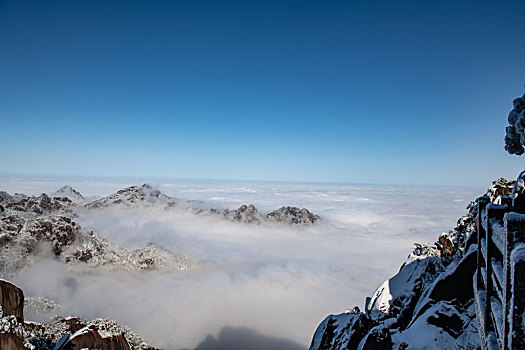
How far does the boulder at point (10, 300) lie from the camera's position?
1353 centimetres

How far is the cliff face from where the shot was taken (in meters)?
11.0

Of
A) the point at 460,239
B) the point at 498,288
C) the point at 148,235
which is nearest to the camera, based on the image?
the point at 498,288

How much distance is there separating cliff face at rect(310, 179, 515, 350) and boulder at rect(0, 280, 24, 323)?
15.9 meters

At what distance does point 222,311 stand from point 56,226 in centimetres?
5730

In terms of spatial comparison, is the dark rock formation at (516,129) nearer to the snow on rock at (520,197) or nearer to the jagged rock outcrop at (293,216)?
the snow on rock at (520,197)

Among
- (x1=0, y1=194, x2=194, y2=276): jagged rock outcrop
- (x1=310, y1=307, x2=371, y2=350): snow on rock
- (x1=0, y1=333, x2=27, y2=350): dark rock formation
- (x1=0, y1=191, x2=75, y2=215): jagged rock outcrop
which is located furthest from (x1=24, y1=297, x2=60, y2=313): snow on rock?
(x1=0, y1=191, x2=75, y2=215): jagged rock outcrop

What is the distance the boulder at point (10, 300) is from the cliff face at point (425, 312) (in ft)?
52.1

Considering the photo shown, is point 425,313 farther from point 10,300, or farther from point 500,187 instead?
point 10,300

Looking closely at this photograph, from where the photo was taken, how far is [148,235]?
138 metres

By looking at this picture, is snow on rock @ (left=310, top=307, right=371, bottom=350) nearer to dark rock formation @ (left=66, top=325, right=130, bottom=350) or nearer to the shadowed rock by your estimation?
dark rock formation @ (left=66, top=325, right=130, bottom=350)

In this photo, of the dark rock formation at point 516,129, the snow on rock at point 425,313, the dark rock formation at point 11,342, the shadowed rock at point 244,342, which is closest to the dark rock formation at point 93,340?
the dark rock formation at point 11,342

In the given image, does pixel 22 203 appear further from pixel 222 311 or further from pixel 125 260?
pixel 222 311

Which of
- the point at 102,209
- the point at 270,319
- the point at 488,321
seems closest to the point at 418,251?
the point at 488,321

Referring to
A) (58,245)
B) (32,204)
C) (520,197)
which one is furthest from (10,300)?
(32,204)
